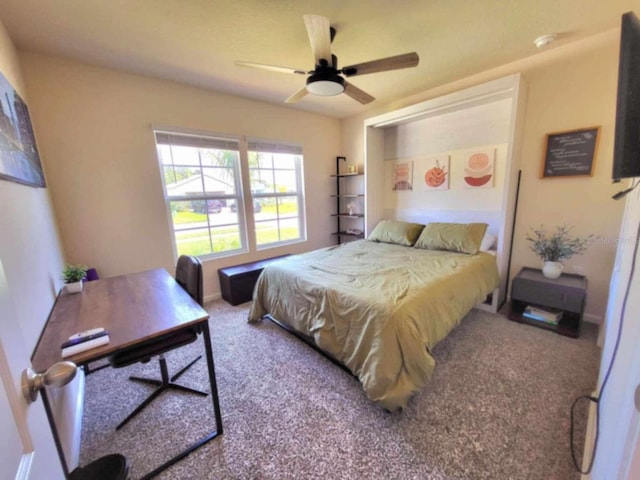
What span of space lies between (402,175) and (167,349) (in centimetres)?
345

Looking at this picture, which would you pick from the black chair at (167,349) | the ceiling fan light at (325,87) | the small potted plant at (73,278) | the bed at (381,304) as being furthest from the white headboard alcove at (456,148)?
the small potted plant at (73,278)

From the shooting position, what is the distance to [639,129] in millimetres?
719

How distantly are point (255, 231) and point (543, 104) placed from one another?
355cm

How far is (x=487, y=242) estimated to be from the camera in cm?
287

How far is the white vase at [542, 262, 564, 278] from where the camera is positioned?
239 cm

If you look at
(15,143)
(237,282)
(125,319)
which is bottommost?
(237,282)

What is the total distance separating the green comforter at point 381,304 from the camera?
1521mm

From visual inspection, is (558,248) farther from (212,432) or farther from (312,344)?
(212,432)

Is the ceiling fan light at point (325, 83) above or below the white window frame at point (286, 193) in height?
Result: above

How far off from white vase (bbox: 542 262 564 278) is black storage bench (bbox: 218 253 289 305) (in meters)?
3.07

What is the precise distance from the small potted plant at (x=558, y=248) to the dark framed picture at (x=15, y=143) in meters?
3.89

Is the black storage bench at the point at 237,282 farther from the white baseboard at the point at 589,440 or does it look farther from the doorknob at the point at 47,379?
the white baseboard at the point at 589,440

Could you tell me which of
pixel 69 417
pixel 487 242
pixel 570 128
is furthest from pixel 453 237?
pixel 69 417

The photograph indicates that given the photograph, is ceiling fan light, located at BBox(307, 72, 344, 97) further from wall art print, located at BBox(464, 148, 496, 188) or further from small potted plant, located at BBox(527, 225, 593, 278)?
small potted plant, located at BBox(527, 225, 593, 278)
